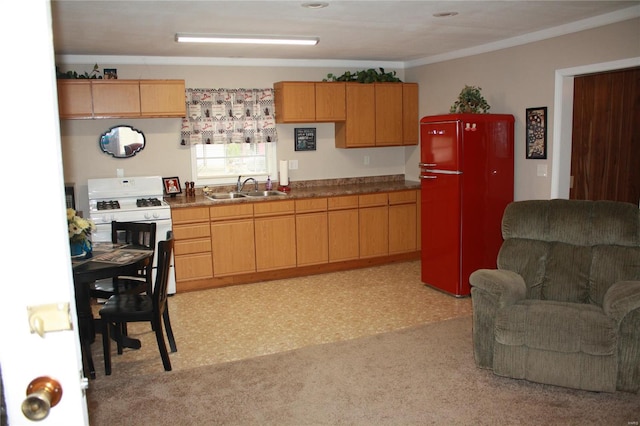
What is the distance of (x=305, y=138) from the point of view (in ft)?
21.4

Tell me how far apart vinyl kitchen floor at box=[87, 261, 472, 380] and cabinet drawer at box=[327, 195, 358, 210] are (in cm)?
76

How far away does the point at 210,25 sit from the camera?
4.21 meters

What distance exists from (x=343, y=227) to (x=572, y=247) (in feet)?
9.32

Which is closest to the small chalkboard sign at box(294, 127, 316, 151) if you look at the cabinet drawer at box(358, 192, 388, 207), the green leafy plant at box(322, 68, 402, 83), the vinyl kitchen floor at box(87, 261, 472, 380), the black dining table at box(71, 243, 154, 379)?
the green leafy plant at box(322, 68, 402, 83)

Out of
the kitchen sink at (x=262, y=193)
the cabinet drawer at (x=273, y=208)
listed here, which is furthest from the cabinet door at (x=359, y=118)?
the cabinet drawer at (x=273, y=208)

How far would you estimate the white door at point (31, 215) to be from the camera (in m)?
1.04

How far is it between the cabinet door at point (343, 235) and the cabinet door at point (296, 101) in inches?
45.1

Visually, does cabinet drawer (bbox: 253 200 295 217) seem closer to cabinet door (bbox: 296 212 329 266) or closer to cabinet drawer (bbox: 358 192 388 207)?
cabinet door (bbox: 296 212 329 266)

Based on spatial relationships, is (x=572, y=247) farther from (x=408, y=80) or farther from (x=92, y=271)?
(x=408, y=80)

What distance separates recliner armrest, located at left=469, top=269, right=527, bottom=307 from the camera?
11.0 ft

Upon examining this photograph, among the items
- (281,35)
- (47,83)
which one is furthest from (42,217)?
(281,35)

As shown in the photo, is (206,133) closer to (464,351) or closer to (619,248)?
(464,351)

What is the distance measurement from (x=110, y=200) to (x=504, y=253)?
12.9 ft

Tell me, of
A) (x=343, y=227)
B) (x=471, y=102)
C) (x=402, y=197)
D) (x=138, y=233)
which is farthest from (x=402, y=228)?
(x=138, y=233)
